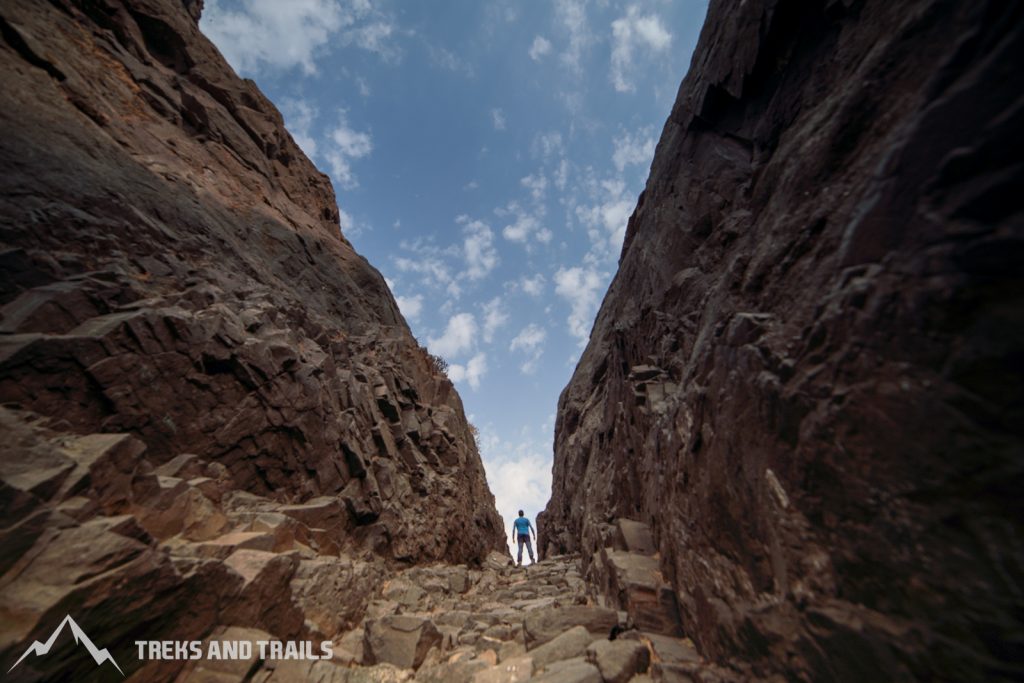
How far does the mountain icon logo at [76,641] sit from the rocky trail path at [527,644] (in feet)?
3.61

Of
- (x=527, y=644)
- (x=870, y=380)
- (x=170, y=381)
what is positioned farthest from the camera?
(x=170, y=381)

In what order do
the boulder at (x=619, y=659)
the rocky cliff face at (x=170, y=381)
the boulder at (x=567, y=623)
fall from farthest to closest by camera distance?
the boulder at (x=567, y=623) < the boulder at (x=619, y=659) < the rocky cliff face at (x=170, y=381)

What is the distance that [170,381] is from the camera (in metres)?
9.07

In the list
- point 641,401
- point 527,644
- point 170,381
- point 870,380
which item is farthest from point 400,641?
Result: point 870,380

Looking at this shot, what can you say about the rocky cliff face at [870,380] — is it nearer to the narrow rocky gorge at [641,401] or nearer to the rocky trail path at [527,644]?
the narrow rocky gorge at [641,401]

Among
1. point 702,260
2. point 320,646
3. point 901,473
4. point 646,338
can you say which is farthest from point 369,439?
point 901,473

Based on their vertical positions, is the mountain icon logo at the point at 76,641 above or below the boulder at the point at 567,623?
above

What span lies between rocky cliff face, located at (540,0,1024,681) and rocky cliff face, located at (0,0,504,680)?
8.16 meters

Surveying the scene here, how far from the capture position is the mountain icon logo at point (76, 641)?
4.38 meters

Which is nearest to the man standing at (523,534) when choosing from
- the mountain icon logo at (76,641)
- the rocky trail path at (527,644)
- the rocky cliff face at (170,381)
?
the rocky cliff face at (170,381)

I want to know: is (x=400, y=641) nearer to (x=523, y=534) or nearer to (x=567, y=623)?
(x=567, y=623)

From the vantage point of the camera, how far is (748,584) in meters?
5.13

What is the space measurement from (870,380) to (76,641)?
9134mm

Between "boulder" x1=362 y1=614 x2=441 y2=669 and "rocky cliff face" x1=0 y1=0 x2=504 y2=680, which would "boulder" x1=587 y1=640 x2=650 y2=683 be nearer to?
"boulder" x1=362 y1=614 x2=441 y2=669
